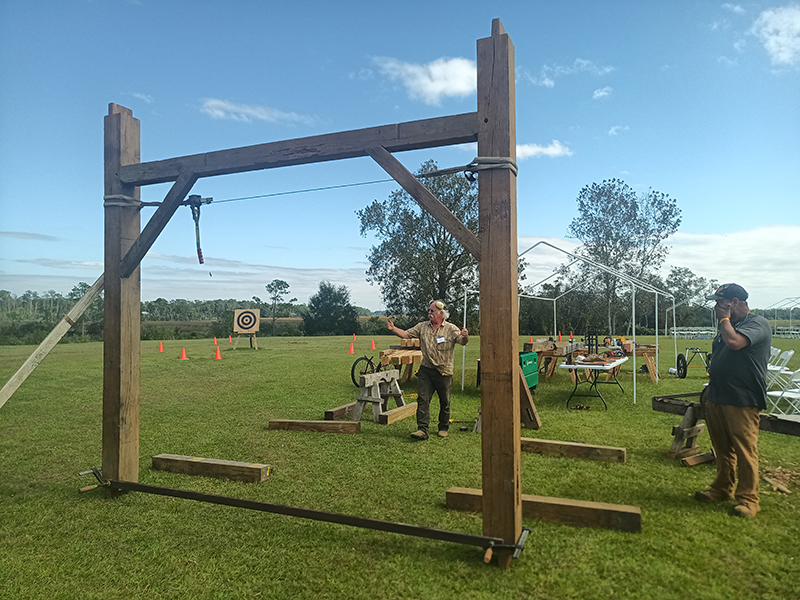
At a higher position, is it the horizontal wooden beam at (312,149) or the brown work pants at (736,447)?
the horizontal wooden beam at (312,149)

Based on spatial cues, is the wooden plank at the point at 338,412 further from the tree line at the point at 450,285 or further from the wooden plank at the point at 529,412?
the tree line at the point at 450,285

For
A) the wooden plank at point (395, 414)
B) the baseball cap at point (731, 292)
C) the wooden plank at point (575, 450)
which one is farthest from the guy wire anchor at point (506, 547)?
the wooden plank at point (395, 414)


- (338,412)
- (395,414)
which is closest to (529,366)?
(395,414)

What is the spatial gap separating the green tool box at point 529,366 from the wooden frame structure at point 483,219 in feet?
19.7

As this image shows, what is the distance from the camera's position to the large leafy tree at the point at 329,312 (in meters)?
38.9

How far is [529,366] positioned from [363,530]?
20.1 feet

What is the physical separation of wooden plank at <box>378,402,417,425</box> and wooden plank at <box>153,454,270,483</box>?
2.59m

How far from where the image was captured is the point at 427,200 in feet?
11.6

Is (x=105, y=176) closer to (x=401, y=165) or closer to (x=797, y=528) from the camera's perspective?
(x=401, y=165)

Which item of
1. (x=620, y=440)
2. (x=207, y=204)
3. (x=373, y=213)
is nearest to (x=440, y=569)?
(x=207, y=204)

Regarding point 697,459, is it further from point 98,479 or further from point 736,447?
point 98,479

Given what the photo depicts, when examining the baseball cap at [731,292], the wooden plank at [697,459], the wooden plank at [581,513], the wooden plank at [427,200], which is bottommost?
the wooden plank at [697,459]

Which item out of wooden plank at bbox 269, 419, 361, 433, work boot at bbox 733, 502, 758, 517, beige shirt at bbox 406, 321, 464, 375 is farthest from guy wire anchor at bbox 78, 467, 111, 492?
work boot at bbox 733, 502, 758, 517

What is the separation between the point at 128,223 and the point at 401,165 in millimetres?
2753
